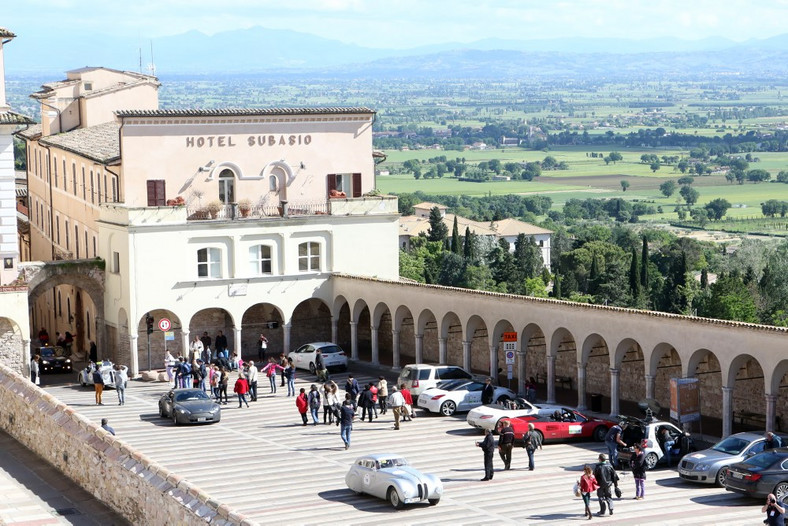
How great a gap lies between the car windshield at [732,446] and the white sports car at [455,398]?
10.4 metres

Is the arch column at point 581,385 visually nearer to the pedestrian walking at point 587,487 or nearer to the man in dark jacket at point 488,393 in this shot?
the man in dark jacket at point 488,393

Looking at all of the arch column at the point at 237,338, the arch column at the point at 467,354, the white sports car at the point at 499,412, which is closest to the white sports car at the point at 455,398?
the white sports car at the point at 499,412

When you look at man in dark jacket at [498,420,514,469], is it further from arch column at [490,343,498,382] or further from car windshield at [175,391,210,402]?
arch column at [490,343,498,382]

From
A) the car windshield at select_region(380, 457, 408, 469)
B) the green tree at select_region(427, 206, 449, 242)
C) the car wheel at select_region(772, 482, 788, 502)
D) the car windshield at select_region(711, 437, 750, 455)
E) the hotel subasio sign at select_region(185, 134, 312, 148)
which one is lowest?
the green tree at select_region(427, 206, 449, 242)

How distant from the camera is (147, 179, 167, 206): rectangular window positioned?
58.1 m

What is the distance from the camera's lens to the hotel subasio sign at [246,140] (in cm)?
5881

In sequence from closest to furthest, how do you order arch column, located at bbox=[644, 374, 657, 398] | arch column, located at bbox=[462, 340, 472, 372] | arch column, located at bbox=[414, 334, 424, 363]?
arch column, located at bbox=[644, 374, 657, 398]
arch column, located at bbox=[462, 340, 472, 372]
arch column, located at bbox=[414, 334, 424, 363]

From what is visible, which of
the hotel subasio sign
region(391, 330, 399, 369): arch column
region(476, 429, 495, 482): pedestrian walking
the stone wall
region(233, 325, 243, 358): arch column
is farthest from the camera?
the hotel subasio sign

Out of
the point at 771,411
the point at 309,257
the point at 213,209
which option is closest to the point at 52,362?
the point at 213,209

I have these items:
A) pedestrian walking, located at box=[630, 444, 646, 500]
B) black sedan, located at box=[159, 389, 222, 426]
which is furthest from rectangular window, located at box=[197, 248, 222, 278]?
pedestrian walking, located at box=[630, 444, 646, 500]

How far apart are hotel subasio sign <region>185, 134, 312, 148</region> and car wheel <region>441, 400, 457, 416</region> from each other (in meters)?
19.2

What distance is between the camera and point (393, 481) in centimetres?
3225

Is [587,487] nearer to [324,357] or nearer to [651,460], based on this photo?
[651,460]

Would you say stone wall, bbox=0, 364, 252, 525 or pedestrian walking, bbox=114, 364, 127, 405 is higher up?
stone wall, bbox=0, 364, 252, 525
